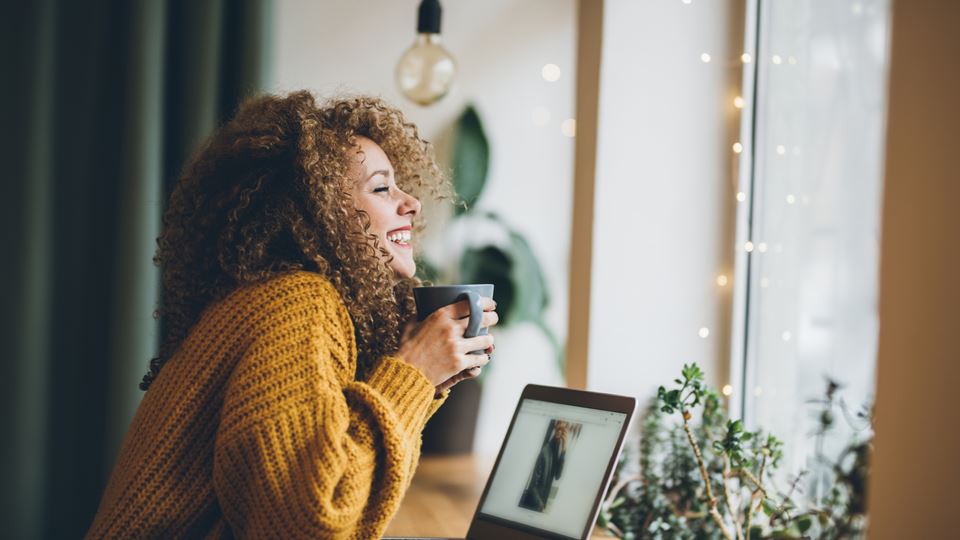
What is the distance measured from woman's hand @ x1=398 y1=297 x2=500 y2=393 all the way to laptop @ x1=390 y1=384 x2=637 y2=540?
136mm

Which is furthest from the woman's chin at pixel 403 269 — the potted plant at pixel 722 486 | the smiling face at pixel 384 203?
the potted plant at pixel 722 486

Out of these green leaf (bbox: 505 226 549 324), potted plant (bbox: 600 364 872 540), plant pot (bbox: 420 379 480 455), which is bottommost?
plant pot (bbox: 420 379 480 455)

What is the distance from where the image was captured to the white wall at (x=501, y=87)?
7.02ft

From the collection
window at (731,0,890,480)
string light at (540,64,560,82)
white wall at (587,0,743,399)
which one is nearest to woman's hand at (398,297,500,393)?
window at (731,0,890,480)

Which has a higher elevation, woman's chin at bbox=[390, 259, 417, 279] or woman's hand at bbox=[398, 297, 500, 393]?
woman's chin at bbox=[390, 259, 417, 279]

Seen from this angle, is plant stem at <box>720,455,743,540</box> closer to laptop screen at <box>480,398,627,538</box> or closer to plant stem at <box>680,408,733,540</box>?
plant stem at <box>680,408,733,540</box>

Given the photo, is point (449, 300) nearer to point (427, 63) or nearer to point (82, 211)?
point (427, 63)

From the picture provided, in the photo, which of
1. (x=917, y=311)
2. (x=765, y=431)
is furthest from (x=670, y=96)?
(x=917, y=311)

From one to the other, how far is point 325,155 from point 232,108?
104 cm

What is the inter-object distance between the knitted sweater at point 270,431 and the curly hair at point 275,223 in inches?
1.9

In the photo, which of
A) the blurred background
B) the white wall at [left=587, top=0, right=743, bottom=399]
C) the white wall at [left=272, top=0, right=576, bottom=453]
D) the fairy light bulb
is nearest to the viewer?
the blurred background

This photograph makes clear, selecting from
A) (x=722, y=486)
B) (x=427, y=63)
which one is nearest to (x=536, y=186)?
(x=427, y=63)

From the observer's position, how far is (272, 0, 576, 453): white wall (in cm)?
214

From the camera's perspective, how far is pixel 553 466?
100 centimetres
